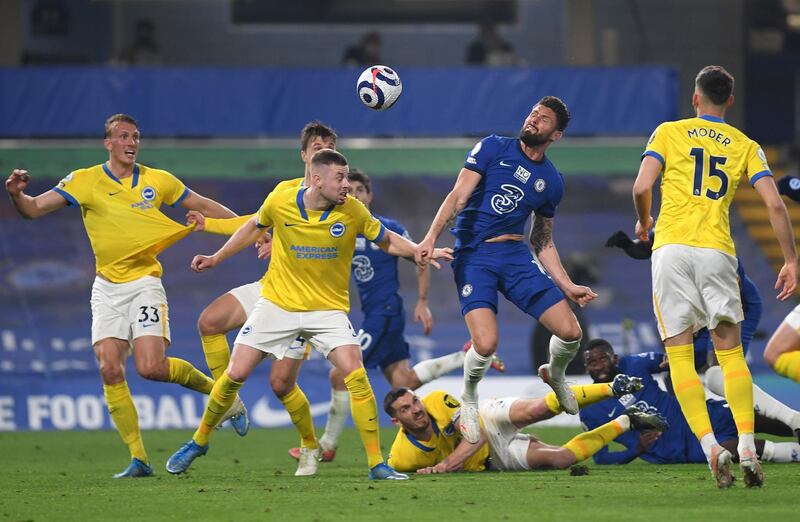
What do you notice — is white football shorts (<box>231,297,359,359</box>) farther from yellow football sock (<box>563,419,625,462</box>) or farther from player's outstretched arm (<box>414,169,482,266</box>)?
yellow football sock (<box>563,419,625,462</box>)

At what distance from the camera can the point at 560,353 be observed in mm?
8984

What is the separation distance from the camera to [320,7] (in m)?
22.6

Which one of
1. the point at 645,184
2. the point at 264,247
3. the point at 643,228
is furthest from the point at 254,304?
the point at 645,184

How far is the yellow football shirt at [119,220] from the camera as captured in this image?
947 cm

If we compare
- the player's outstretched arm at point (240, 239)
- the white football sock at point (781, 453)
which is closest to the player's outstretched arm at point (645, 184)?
the white football sock at point (781, 453)

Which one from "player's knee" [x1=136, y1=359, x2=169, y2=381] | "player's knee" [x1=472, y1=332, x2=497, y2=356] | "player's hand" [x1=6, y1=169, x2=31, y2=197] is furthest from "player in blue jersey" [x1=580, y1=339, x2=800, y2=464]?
"player's hand" [x1=6, y1=169, x2=31, y2=197]

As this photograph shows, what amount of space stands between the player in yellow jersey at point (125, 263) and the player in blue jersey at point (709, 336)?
3.18m

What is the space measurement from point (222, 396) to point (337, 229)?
1.38 meters

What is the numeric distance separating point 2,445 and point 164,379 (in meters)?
4.45

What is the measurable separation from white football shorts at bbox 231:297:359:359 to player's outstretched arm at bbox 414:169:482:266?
2.24 ft

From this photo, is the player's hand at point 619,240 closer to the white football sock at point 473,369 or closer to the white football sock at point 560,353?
the white football sock at point 560,353

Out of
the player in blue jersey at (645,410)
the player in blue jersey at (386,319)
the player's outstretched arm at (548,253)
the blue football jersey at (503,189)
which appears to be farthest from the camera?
the player in blue jersey at (386,319)

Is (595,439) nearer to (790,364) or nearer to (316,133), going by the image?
(790,364)

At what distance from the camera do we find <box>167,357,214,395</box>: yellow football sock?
31.3ft
